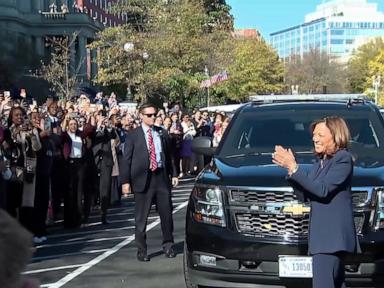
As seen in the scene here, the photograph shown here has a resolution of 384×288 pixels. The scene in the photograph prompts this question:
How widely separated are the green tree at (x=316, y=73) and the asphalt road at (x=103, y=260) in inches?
3649

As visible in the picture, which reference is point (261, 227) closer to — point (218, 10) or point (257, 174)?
point (257, 174)

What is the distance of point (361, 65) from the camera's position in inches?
4264

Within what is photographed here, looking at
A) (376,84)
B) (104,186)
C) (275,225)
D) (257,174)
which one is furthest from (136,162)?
(376,84)

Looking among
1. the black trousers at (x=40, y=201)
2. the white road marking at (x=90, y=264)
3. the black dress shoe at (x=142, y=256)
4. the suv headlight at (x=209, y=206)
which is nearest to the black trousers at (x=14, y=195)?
the black trousers at (x=40, y=201)

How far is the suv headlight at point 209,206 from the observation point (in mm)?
6557

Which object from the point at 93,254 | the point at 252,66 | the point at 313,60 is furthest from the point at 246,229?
the point at 313,60

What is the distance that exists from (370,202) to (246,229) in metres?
1.05

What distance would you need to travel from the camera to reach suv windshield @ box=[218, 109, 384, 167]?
754cm

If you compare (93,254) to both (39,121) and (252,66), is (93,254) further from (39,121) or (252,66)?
(252,66)

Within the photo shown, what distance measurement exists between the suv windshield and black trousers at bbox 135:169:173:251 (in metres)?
1.52

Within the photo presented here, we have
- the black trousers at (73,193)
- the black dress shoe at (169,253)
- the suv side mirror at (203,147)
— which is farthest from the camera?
the black trousers at (73,193)

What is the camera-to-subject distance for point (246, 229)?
6391 millimetres

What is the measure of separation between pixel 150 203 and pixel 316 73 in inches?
4037

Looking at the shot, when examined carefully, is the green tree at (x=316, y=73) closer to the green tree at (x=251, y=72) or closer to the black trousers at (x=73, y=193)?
the green tree at (x=251, y=72)
